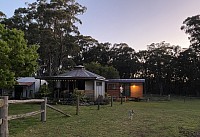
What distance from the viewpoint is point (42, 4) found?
124 ft

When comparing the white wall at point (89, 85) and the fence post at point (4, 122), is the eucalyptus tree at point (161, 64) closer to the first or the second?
the white wall at point (89, 85)

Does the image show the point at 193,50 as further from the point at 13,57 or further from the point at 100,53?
the point at 13,57

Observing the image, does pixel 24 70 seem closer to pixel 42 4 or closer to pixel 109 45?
pixel 42 4

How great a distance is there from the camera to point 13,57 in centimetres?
1848

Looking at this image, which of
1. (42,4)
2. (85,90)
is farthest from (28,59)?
(42,4)

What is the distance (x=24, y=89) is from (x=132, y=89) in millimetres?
14732

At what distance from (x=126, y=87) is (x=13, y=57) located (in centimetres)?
2149

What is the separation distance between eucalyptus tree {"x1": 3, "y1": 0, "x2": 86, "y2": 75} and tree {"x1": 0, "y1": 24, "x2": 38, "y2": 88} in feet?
59.8

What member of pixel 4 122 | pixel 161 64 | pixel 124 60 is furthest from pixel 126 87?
pixel 4 122

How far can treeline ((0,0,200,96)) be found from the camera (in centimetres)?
3812

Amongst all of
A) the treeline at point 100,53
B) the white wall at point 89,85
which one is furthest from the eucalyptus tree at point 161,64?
the white wall at point 89,85

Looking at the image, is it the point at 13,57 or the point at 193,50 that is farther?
the point at 193,50

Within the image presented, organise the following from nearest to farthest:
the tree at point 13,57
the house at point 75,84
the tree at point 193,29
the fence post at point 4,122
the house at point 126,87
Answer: the fence post at point 4,122, the tree at point 13,57, the house at point 75,84, the house at point 126,87, the tree at point 193,29

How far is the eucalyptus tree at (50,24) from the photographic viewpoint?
123 ft
